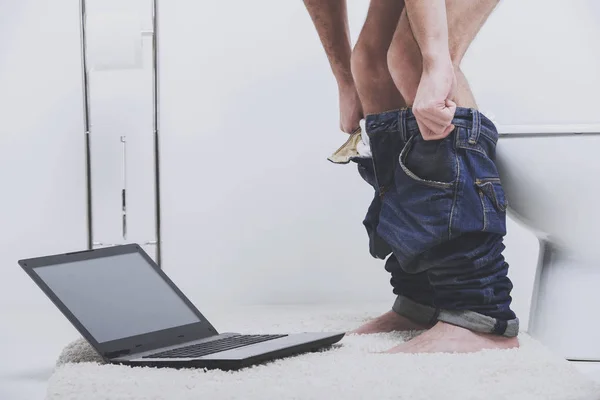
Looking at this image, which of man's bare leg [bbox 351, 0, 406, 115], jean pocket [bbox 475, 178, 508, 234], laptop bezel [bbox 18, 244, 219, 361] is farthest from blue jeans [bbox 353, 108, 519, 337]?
laptop bezel [bbox 18, 244, 219, 361]

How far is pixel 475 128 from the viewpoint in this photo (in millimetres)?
1219

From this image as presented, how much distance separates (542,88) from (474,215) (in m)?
1.04

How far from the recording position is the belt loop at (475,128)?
47.7 inches

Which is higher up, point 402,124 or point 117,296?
point 402,124

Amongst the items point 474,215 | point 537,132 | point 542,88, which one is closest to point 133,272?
point 474,215

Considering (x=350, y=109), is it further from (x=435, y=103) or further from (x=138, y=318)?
(x=138, y=318)

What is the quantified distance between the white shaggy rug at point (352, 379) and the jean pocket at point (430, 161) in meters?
0.25

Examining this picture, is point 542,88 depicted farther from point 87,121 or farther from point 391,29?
point 87,121

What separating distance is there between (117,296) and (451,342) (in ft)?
1.67

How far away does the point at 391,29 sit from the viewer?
1394mm

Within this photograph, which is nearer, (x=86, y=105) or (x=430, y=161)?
(x=430, y=161)

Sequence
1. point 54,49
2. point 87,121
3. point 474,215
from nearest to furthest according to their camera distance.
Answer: point 474,215 → point 87,121 → point 54,49

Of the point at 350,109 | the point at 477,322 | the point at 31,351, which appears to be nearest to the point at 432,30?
the point at 350,109

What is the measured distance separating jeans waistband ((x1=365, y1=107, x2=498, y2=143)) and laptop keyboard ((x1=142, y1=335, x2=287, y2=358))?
1.19 feet
